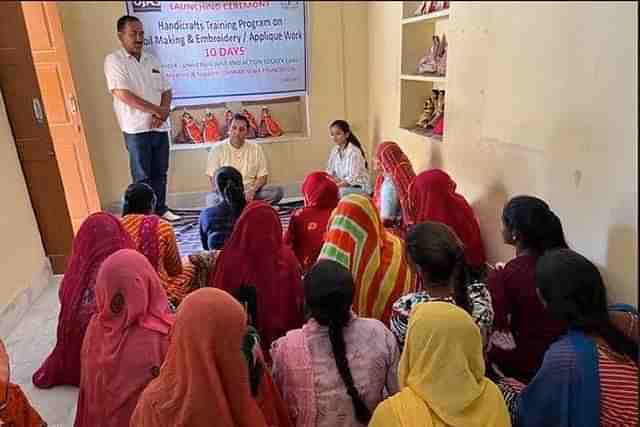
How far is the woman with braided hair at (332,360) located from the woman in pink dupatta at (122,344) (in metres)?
0.33

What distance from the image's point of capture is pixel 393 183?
221cm

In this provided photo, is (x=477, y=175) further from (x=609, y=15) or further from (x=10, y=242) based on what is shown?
(x=10, y=242)

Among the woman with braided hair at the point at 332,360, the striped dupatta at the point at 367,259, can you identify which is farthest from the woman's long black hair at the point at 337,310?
the striped dupatta at the point at 367,259

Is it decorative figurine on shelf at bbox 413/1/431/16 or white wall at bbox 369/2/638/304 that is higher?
decorative figurine on shelf at bbox 413/1/431/16

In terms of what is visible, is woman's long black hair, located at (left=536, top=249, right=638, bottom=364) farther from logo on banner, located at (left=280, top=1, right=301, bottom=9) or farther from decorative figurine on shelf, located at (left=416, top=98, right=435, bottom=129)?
decorative figurine on shelf, located at (left=416, top=98, right=435, bottom=129)

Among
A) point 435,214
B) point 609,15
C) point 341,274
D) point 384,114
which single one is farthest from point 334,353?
point 384,114

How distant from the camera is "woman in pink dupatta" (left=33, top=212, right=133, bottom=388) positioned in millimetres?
1418

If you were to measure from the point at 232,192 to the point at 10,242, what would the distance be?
1.01 meters

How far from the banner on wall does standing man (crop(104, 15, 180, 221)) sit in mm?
161

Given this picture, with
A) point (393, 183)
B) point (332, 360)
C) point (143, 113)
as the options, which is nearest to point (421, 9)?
point (393, 183)

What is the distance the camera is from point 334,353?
0.99 m

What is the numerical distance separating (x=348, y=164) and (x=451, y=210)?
0.99 metres

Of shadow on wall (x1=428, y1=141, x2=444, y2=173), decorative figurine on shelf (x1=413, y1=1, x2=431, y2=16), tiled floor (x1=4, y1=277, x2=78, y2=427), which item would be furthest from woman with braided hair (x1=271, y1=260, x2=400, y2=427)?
shadow on wall (x1=428, y1=141, x2=444, y2=173)

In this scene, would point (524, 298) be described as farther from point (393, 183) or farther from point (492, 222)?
point (393, 183)
